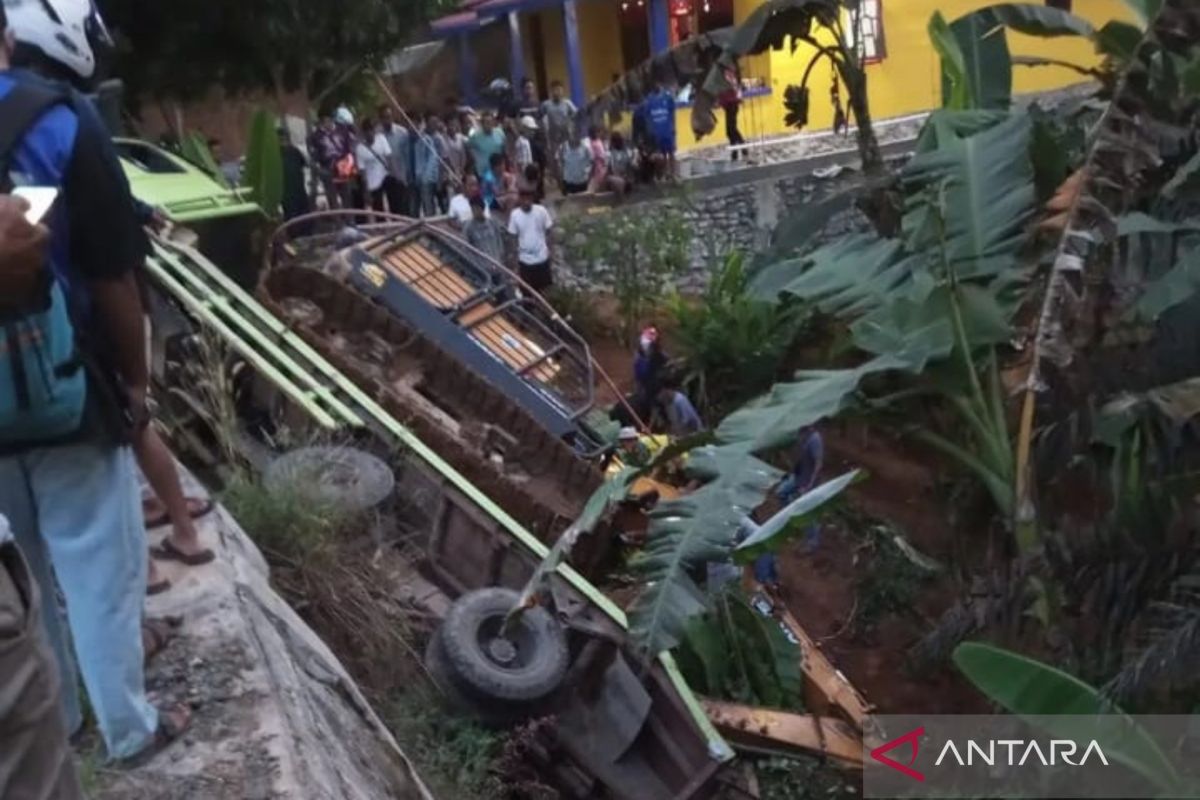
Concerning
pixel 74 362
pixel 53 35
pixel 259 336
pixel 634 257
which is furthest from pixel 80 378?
pixel 634 257

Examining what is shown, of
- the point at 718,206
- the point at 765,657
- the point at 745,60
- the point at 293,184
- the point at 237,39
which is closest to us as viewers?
the point at 765,657

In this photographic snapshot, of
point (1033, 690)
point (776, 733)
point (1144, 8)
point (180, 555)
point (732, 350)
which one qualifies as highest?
point (1144, 8)

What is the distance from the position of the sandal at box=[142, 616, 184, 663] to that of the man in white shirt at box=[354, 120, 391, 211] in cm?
1236

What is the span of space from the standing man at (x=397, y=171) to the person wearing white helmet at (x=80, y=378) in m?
13.1

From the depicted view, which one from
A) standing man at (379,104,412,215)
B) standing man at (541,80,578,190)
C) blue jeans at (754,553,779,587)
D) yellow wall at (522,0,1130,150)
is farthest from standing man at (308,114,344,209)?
blue jeans at (754,553,779,587)

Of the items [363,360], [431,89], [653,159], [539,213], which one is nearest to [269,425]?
[363,360]

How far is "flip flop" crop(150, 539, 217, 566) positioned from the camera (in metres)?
4.29

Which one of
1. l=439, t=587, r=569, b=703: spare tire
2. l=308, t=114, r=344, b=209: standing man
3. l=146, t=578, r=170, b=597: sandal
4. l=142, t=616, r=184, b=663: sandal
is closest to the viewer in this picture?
l=142, t=616, r=184, b=663: sandal

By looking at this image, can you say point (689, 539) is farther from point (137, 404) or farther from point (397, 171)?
point (397, 171)

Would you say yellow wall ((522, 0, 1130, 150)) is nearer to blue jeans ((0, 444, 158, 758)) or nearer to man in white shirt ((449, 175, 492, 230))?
man in white shirt ((449, 175, 492, 230))

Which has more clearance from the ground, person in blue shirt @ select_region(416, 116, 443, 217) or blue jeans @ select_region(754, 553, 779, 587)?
person in blue shirt @ select_region(416, 116, 443, 217)

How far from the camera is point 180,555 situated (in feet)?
14.0

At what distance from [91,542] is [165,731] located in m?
0.70

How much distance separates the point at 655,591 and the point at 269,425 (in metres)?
4.18
